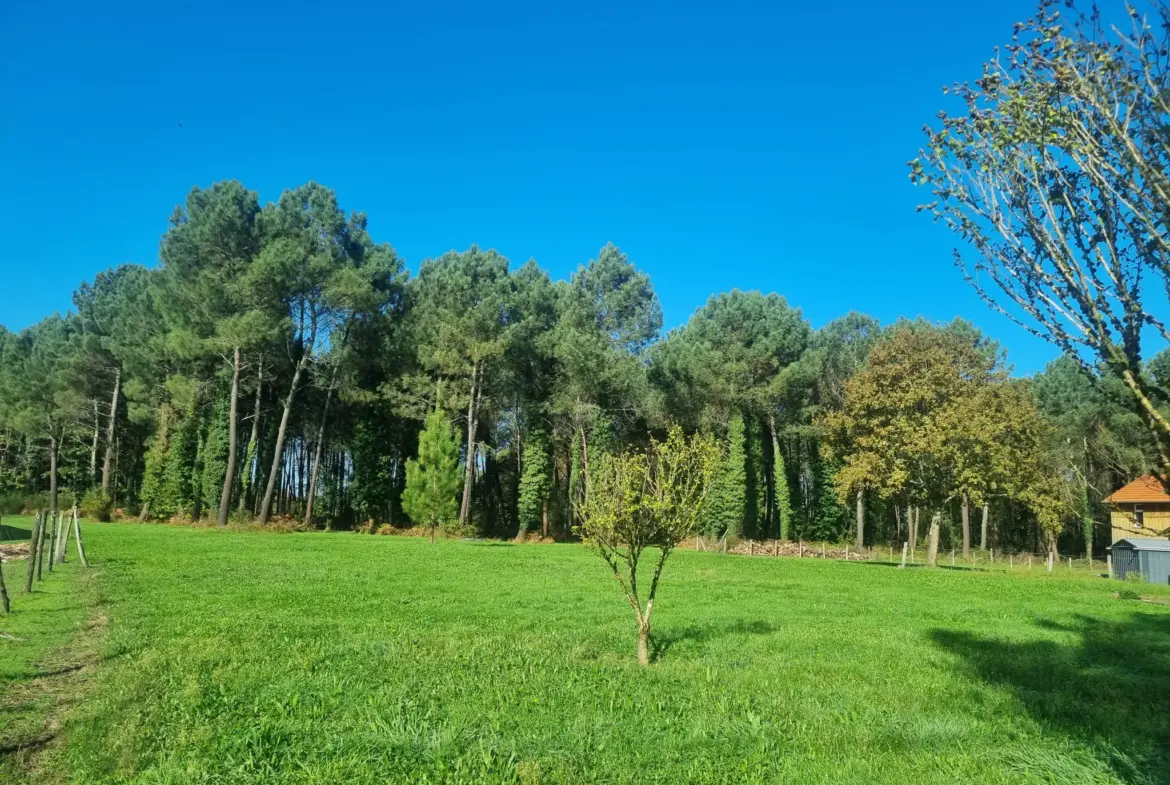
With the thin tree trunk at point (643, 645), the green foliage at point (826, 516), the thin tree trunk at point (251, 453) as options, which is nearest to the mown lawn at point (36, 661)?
the thin tree trunk at point (643, 645)

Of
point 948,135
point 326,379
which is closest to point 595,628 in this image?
point 948,135

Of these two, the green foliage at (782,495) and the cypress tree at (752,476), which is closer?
the cypress tree at (752,476)

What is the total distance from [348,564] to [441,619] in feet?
36.0

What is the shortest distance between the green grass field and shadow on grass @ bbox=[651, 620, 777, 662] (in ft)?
0.26

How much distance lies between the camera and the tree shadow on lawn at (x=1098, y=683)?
6.12 metres

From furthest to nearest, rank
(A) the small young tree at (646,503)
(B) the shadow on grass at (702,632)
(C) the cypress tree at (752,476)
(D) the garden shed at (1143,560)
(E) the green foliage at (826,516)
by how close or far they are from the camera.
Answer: (E) the green foliage at (826,516)
(C) the cypress tree at (752,476)
(D) the garden shed at (1143,560)
(B) the shadow on grass at (702,632)
(A) the small young tree at (646,503)

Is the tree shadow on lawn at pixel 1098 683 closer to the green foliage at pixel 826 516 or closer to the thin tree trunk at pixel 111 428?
the green foliage at pixel 826 516

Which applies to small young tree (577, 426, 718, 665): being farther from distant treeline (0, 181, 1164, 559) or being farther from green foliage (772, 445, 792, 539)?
green foliage (772, 445, 792, 539)

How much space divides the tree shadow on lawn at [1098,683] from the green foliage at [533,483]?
31257mm

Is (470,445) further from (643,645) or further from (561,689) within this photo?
(561,689)

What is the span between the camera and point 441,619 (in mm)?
12109

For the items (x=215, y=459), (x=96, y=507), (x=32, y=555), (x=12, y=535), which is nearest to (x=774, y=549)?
(x=32, y=555)

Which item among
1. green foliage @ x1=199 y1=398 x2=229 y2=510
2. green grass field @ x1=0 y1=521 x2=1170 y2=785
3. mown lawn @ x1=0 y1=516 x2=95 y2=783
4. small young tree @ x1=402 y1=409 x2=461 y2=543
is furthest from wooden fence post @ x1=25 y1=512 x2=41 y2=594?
green foliage @ x1=199 y1=398 x2=229 y2=510

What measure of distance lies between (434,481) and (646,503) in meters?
24.6
